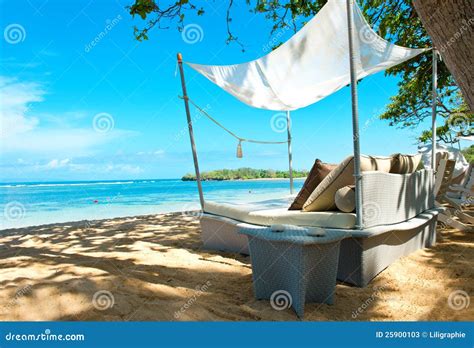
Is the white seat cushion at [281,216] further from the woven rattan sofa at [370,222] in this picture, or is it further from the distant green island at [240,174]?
the distant green island at [240,174]

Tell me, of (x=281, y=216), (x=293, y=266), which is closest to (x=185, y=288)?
(x=293, y=266)

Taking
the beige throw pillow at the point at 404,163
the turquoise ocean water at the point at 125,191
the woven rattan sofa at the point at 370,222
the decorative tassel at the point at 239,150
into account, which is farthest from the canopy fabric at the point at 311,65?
the turquoise ocean water at the point at 125,191

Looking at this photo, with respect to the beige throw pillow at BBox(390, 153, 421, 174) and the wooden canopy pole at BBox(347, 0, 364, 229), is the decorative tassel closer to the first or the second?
the beige throw pillow at BBox(390, 153, 421, 174)

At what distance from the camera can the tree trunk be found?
5.07 ft

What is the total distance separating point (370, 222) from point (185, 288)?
136 cm

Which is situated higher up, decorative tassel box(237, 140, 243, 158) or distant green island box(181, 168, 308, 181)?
decorative tassel box(237, 140, 243, 158)

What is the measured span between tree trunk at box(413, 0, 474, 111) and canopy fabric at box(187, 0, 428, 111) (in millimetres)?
1877

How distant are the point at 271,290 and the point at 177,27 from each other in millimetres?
3944

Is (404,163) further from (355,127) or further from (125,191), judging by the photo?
(125,191)

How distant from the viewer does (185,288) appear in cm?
244

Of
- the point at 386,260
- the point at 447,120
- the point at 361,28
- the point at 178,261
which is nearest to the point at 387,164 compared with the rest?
the point at 386,260

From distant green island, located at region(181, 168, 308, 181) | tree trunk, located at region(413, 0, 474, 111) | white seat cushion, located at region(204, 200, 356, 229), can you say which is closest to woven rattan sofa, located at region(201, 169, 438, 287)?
white seat cushion, located at region(204, 200, 356, 229)

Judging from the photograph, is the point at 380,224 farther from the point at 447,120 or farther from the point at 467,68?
the point at 447,120

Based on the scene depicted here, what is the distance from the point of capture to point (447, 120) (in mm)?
12305
